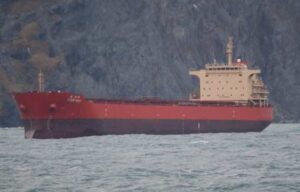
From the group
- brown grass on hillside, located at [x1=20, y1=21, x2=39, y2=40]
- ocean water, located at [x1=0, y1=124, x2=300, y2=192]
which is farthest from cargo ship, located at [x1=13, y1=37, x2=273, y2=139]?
brown grass on hillside, located at [x1=20, y1=21, x2=39, y2=40]

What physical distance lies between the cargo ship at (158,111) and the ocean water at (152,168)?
15778 mm

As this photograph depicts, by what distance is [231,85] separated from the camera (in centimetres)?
8112

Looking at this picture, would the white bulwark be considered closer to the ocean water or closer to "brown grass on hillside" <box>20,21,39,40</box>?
the ocean water

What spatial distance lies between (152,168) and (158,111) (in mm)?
35291

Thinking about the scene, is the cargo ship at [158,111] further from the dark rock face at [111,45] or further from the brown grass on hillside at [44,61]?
the brown grass on hillside at [44,61]

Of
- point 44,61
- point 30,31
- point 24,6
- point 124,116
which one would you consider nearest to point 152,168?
point 124,116

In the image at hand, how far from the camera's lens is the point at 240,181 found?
3075 cm

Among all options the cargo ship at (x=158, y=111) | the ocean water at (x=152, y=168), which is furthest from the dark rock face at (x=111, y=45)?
the ocean water at (x=152, y=168)

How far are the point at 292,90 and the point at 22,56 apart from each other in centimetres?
3905

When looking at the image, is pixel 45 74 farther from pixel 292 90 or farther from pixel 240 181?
pixel 240 181

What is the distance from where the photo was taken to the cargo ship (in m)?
65.1

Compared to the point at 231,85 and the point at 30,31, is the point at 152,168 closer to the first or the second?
the point at 231,85

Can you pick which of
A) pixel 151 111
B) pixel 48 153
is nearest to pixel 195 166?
pixel 48 153

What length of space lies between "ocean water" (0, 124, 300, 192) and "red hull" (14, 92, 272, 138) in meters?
15.7
